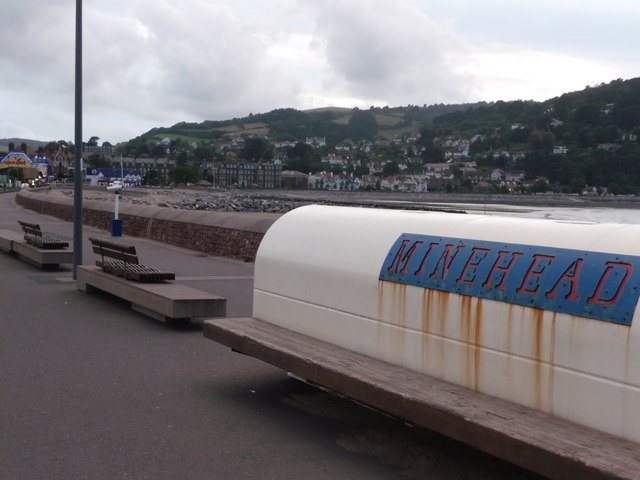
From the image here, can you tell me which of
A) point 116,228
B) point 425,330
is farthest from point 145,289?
point 116,228

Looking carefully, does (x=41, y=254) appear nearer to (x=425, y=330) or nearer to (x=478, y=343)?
(x=425, y=330)

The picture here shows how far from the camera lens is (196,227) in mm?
20688

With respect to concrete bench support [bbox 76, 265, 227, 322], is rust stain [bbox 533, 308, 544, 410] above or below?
above

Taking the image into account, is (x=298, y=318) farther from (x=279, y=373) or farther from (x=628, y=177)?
(x=628, y=177)

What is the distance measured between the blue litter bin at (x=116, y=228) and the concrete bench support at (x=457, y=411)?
60.1 ft

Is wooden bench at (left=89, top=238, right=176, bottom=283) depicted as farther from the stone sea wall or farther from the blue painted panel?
the blue painted panel

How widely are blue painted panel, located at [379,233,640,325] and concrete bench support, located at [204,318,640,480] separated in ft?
2.04

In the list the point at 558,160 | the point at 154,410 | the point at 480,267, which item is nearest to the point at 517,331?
the point at 480,267

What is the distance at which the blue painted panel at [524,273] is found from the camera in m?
4.45

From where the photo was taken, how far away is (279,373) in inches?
314

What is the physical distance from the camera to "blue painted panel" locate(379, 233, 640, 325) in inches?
175

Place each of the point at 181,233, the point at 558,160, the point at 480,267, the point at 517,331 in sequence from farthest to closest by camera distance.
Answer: the point at 558,160 < the point at 181,233 < the point at 480,267 < the point at 517,331

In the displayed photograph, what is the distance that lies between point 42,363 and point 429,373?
14.0 ft

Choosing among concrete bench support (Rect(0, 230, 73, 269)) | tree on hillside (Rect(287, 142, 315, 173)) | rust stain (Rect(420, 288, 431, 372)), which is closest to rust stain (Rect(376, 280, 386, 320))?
rust stain (Rect(420, 288, 431, 372))
